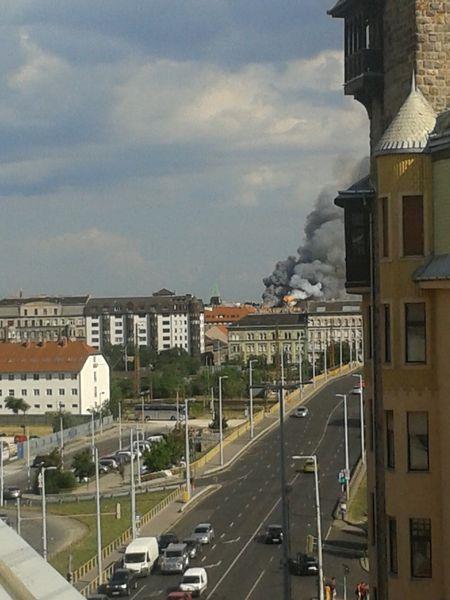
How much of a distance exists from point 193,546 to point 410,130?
131ft

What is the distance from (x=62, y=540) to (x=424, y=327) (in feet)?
154

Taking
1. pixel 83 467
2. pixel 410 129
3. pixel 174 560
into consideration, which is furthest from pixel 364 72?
pixel 83 467

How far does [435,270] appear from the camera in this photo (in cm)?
1495

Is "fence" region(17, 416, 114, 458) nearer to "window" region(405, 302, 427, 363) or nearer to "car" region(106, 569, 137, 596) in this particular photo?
"car" region(106, 569, 137, 596)

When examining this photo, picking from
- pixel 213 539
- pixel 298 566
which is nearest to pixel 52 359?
pixel 213 539

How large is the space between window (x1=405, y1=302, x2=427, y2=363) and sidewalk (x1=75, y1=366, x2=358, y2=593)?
105 ft

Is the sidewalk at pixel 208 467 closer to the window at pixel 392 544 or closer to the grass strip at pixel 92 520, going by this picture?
the grass strip at pixel 92 520

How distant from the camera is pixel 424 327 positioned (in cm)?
1541

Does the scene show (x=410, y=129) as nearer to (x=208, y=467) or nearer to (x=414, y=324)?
(x=414, y=324)

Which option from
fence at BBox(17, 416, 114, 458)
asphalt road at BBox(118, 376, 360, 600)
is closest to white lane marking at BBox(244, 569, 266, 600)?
asphalt road at BBox(118, 376, 360, 600)

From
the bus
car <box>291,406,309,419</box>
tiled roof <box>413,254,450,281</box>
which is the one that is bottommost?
the bus

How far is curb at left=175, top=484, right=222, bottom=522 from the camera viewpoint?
67.9 metres

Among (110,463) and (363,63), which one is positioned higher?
(363,63)

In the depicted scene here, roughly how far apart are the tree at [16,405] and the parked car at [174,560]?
84.0 m
